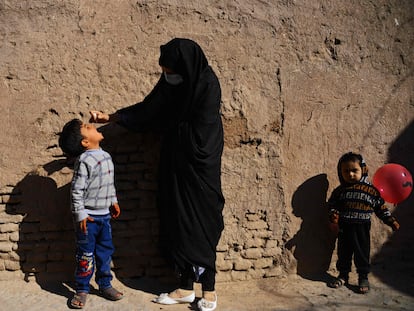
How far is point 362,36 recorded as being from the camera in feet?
13.6

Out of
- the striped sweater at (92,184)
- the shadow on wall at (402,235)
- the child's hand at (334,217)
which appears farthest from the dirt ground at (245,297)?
the striped sweater at (92,184)

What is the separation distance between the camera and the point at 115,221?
12.5ft

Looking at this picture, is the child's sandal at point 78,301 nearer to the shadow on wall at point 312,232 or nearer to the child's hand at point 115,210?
the child's hand at point 115,210

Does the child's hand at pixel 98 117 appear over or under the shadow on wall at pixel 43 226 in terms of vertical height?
over

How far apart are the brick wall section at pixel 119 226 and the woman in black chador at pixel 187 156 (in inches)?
9.2

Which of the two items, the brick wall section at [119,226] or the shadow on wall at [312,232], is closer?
the brick wall section at [119,226]

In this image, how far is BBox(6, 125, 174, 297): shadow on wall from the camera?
3.74m

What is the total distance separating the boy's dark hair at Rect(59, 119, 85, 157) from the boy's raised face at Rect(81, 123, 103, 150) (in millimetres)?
24

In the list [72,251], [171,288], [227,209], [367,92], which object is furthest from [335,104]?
[72,251]

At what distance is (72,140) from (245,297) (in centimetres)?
159

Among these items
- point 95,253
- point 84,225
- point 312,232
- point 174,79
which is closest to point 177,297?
point 95,253

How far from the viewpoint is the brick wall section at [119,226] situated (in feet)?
12.3

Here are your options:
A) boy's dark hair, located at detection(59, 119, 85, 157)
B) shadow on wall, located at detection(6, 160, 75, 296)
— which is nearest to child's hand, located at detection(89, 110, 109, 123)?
boy's dark hair, located at detection(59, 119, 85, 157)

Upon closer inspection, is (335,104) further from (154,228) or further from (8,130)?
(8,130)
